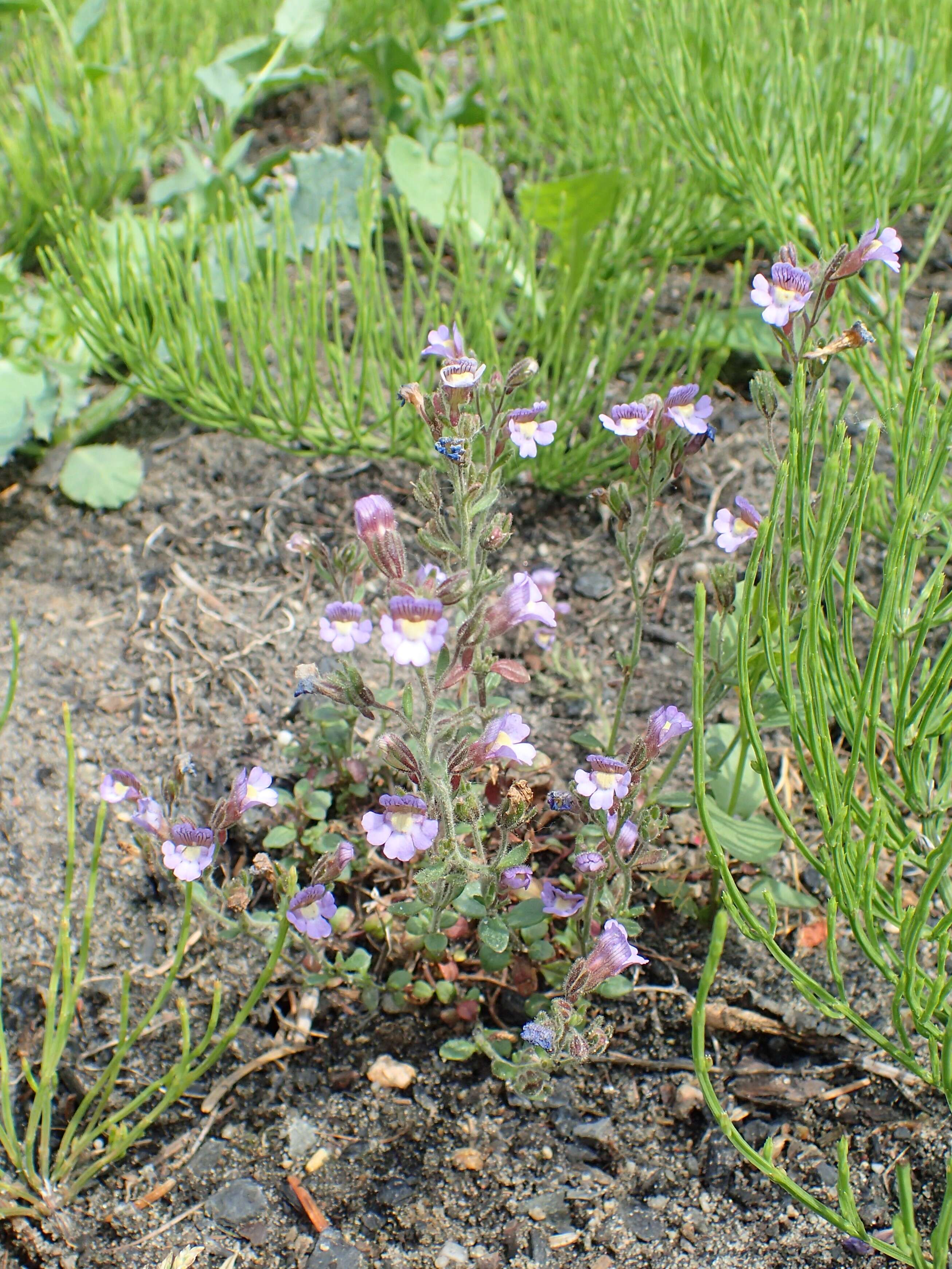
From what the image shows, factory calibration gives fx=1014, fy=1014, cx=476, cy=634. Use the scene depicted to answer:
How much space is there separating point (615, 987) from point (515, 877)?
294 mm

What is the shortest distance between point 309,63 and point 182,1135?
427cm

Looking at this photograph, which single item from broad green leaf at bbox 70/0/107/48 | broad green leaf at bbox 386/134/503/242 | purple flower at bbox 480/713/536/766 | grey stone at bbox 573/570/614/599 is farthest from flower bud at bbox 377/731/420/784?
broad green leaf at bbox 70/0/107/48

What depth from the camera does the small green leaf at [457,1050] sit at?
1.94 metres

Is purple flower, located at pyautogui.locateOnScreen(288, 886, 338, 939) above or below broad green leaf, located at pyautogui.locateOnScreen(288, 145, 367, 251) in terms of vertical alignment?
below

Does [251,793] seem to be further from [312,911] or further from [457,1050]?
[457,1050]

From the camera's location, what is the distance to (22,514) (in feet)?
10.3

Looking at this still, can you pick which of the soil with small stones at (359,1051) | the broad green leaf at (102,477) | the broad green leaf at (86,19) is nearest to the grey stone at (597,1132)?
the soil with small stones at (359,1051)

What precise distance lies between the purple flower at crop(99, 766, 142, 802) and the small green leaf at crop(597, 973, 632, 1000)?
0.97 meters

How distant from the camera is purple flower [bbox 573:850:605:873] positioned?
5.72 ft

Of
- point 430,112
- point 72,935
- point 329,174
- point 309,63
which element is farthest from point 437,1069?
point 309,63

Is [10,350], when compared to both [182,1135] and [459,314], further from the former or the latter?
[182,1135]

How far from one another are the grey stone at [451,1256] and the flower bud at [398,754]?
2.80ft

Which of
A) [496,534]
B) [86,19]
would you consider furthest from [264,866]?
[86,19]

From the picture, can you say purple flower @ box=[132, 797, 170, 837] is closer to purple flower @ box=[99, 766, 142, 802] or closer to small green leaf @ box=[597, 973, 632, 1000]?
purple flower @ box=[99, 766, 142, 802]
